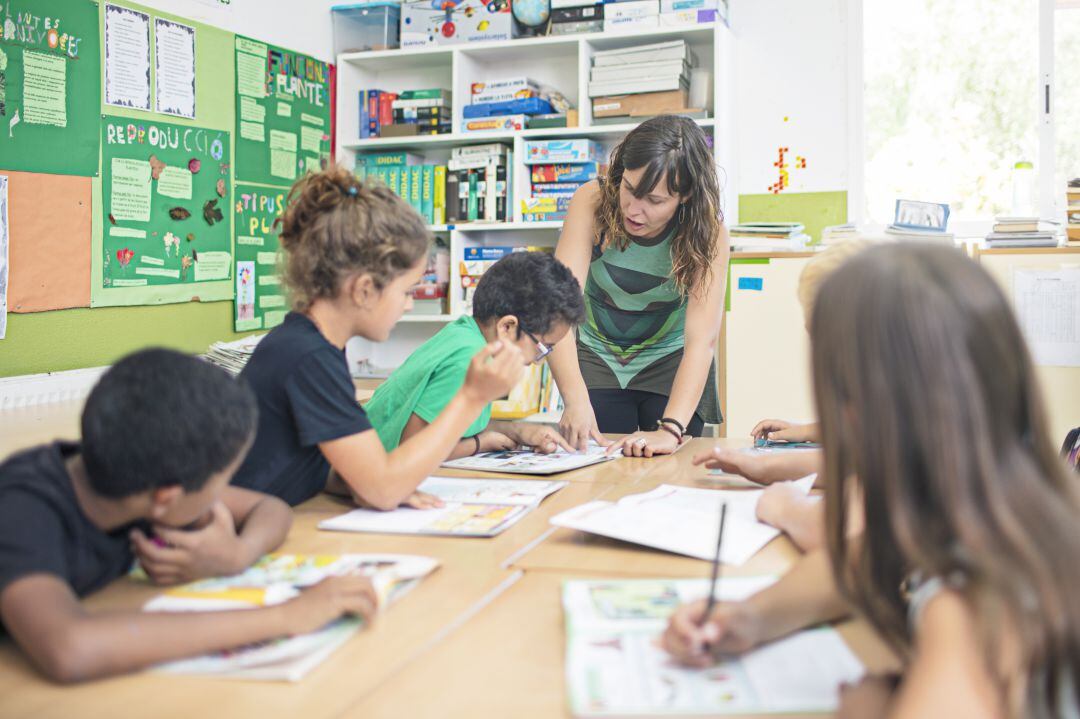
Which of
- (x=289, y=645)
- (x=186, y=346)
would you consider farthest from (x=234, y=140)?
(x=289, y=645)

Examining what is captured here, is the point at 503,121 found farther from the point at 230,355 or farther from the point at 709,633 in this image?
the point at 709,633

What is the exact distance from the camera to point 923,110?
3.82 metres

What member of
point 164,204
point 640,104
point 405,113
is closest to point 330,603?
point 164,204

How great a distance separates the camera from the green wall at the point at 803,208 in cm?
380

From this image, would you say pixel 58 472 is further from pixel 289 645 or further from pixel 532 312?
pixel 532 312

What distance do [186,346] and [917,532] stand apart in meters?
3.00

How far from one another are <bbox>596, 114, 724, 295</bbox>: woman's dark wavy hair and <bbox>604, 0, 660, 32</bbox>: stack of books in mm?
1721

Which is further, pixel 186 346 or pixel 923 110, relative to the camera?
pixel 923 110

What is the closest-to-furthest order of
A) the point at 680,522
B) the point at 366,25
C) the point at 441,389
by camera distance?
the point at 680,522 → the point at 441,389 → the point at 366,25

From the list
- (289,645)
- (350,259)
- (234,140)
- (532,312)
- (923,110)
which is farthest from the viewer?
(923,110)

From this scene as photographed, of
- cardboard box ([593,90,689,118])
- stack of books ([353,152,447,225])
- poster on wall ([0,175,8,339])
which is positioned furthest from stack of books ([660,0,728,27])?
poster on wall ([0,175,8,339])

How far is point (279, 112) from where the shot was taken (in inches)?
146

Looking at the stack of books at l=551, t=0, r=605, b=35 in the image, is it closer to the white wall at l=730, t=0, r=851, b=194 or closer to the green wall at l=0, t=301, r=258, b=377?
the white wall at l=730, t=0, r=851, b=194

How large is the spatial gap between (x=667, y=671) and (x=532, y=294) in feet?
3.62
